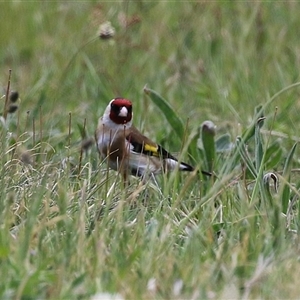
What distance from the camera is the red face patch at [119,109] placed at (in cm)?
460

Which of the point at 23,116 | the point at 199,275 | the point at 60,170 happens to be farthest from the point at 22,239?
the point at 23,116

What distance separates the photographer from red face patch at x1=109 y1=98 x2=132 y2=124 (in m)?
4.60

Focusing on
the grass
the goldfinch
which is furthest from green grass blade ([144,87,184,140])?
the goldfinch

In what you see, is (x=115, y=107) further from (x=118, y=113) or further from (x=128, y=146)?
(x=128, y=146)

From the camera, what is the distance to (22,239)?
263 cm

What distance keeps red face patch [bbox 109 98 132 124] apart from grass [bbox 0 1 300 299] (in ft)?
0.43

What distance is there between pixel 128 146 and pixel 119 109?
0.42 metres

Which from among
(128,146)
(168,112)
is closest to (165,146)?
(168,112)

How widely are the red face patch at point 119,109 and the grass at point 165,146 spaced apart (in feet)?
0.43

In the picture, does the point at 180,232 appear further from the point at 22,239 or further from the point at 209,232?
the point at 22,239

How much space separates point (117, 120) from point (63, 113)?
704 mm

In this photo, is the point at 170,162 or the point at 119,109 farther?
the point at 119,109

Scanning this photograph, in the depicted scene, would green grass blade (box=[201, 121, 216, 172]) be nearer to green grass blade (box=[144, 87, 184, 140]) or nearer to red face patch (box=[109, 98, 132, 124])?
green grass blade (box=[144, 87, 184, 140])

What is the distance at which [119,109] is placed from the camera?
15.1 ft
